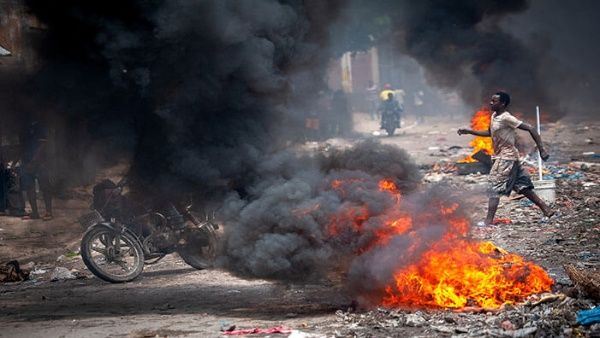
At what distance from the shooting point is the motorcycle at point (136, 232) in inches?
336

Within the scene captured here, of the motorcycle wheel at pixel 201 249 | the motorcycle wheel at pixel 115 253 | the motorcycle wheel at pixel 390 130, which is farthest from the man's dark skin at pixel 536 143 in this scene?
the motorcycle wheel at pixel 390 130

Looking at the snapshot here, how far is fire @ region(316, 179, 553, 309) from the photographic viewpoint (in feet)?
20.6

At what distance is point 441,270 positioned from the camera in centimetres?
636

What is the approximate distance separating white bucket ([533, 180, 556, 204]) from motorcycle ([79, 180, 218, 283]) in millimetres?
5824

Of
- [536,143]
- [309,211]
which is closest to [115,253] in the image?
[309,211]

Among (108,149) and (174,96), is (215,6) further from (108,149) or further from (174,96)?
(108,149)

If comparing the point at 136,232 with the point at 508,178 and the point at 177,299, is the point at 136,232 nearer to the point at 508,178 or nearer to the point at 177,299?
the point at 177,299

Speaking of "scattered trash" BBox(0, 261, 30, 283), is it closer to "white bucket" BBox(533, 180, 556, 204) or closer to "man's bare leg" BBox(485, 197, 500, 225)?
"man's bare leg" BBox(485, 197, 500, 225)

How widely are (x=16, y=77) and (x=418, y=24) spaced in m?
9.59

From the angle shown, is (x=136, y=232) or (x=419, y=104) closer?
(x=136, y=232)

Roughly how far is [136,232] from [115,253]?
36 centimetres

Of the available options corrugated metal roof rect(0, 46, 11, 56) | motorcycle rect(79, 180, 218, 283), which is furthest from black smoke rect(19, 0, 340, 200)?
corrugated metal roof rect(0, 46, 11, 56)

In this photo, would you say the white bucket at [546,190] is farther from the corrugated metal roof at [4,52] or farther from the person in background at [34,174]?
the corrugated metal roof at [4,52]

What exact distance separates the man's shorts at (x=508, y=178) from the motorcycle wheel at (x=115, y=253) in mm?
5295
